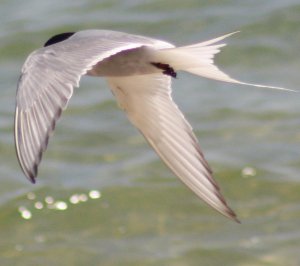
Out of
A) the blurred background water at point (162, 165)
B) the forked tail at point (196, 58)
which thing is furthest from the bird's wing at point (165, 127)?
the blurred background water at point (162, 165)

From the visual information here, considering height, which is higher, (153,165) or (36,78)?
(36,78)

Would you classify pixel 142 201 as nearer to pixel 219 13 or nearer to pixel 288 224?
pixel 288 224

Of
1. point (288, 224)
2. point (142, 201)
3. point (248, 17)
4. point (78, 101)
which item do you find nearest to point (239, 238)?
point (288, 224)

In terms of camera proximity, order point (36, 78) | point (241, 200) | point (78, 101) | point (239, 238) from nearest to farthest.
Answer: point (36, 78), point (239, 238), point (241, 200), point (78, 101)

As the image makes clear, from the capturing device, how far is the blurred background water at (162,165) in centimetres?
597

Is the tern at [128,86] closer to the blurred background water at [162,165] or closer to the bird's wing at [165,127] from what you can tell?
the bird's wing at [165,127]

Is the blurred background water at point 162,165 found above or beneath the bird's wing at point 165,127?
beneath

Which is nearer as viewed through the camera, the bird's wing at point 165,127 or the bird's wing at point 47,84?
the bird's wing at point 47,84

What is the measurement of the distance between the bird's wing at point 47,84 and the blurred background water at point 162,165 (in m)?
1.68

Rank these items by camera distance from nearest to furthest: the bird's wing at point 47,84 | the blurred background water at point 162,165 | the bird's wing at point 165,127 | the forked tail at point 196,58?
the bird's wing at point 47,84 < the forked tail at point 196,58 < the bird's wing at point 165,127 < the blurred background water at point 162,165

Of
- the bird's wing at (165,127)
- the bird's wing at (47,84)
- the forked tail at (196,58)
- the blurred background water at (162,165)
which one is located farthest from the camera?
the blurred background water at (162,165)

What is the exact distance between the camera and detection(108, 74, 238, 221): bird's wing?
4809 millimetres

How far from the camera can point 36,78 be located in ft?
13.3

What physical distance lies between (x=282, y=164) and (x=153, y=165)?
0.73 m
